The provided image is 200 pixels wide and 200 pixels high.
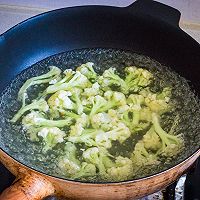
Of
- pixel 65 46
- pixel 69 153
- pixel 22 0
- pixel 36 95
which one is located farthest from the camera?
pixel 22 0

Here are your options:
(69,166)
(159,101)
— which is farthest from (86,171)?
(159,101)

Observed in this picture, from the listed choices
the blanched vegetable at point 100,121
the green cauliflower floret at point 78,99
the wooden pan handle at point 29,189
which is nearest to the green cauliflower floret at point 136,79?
the blanched vegetable at point 100,121

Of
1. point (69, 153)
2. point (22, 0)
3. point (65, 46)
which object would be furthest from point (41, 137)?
point (22, 0)

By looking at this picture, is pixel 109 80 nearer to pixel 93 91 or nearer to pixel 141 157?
pixel 93 91

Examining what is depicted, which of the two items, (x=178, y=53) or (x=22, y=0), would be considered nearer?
(x=178, y=53)

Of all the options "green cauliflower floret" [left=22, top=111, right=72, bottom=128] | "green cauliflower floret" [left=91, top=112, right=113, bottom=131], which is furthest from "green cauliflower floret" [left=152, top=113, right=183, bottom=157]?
"green cauliflower floret" [left=22, top=111, right=72, bottom=128]

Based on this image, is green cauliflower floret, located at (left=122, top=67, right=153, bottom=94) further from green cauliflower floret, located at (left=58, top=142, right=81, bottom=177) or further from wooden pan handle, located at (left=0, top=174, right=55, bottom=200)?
wooden pan handle, located at (left=0, top=174, right=55, bottom=200)

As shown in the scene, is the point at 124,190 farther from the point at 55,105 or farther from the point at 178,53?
the point at 178,53
